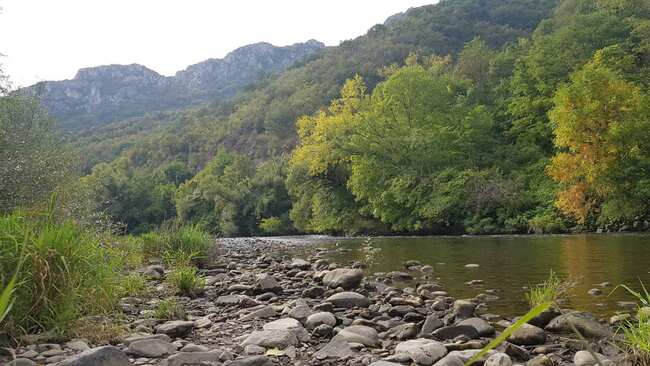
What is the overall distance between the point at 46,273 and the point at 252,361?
6.41 ft

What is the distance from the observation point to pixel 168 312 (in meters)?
6.05

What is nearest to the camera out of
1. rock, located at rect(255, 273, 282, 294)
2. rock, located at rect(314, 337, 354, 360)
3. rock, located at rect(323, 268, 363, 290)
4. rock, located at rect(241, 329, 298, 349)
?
rock, located at rect(314, 337, 354, 360)

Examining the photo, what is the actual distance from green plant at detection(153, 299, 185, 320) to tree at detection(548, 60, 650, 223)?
2139 cm

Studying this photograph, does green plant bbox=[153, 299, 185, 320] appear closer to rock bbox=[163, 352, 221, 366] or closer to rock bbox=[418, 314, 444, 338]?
rock bbox=[163, 352, 221, 366]

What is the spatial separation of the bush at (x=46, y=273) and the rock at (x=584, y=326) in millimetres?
4529

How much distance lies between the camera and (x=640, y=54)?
1336 inches

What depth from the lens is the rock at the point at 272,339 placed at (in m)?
4.94

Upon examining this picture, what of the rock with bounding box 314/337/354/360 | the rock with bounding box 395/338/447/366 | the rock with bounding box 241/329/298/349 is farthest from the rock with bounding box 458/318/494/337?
the rock with bounding box 241/329/298/349

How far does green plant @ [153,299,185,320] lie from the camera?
602 centimetres

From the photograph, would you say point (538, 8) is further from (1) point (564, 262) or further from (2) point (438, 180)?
(1) point (564, 262)

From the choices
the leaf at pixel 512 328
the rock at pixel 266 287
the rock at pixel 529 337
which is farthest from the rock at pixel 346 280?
the leaf at pixel 512 328

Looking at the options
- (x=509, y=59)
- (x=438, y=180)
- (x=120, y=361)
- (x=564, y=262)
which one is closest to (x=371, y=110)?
(x=438, y=180)

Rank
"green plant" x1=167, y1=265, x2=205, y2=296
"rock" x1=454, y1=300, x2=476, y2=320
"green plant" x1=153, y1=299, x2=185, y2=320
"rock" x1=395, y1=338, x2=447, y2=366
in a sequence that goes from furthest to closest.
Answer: "green plant" x1=167, y1=265, x2=205, y2=296
"rock" x1=454, y1=300, x2=476, y2=320
"green plant" x1=153, y1=299, x2=185, y2=320
"rock" x1=395, y1=338, x2=447, y2=366

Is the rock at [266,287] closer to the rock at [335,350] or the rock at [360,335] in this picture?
the rock at [360,335]
